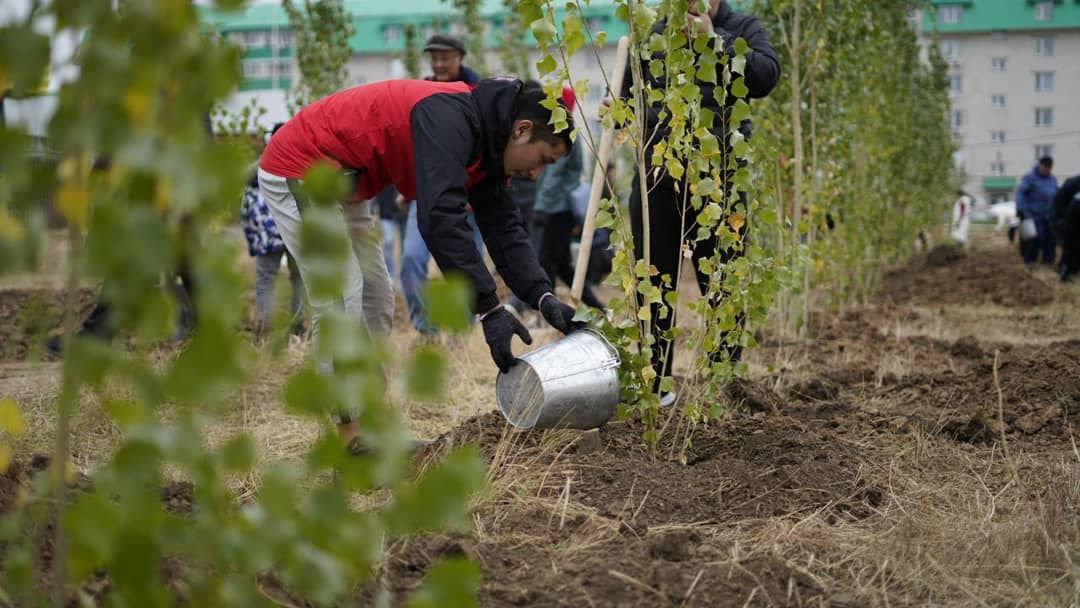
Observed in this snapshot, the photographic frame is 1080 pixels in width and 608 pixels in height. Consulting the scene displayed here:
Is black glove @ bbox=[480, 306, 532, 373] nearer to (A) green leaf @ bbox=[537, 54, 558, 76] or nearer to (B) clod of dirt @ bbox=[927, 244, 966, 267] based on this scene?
(A) green leaf @ bbox=[537, 54, 558, 76]

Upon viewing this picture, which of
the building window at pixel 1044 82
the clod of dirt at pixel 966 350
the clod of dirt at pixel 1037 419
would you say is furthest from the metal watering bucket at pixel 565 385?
the building window at pixel 1044 82

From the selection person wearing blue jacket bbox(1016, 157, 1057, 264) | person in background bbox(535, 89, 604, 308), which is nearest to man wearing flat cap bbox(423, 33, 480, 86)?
person in background bbox(535, 89, 604, 308)

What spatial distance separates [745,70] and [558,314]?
1448 mm

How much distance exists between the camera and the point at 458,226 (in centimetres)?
316

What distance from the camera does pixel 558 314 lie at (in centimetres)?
342

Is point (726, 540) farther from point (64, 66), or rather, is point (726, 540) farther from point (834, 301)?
point (834, 301)

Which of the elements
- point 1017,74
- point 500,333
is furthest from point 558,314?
point 1017,74

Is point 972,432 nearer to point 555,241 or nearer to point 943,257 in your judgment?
point 555,241

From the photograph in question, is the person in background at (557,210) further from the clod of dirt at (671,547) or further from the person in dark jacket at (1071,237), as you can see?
the person in dark jacket at (1071,237)

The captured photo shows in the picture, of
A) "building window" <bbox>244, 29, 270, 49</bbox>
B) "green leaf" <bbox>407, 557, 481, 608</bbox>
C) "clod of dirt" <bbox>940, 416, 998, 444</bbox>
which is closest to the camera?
"green leaf" <bbox>407, 557, 481, 608</bbox>

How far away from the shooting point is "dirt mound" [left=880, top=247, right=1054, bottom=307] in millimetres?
9836

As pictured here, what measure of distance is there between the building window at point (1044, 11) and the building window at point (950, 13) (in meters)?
3.24

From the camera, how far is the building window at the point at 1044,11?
48.5m

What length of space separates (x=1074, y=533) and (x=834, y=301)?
4.93 m
